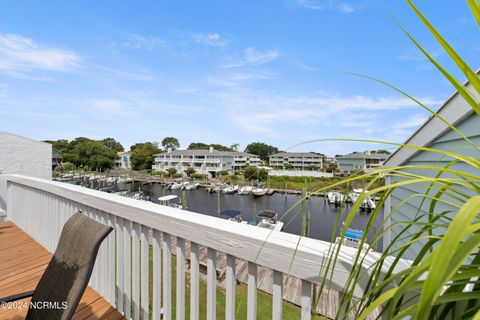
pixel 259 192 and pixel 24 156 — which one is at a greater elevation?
pixel 24 156

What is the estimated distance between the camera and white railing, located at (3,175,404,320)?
76 centimetres

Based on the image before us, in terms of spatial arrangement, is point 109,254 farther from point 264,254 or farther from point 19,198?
point 19,198

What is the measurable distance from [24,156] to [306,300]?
11.6m

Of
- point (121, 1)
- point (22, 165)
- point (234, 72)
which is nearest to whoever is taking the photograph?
point (121, 1)

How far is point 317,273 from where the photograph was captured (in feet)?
2.34

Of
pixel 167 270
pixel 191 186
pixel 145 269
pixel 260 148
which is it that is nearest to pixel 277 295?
pixel 167 270

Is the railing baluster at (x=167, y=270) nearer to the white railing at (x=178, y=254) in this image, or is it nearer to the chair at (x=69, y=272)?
the white railing at (x=178, y=254)

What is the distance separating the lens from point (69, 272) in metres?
1.21

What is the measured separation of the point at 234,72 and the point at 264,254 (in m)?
9.48

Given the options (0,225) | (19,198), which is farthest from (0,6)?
(0,225)

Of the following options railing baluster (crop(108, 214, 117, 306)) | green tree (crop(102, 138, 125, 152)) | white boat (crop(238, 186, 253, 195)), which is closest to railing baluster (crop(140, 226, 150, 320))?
railing baluster (crop(108, 214, 117, 306))

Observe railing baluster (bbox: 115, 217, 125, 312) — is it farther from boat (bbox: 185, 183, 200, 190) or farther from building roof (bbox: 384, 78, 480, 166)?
boat (bbox: 185, 183, 200, 190)

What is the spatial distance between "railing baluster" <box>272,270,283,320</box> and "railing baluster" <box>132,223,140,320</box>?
1.01 metres

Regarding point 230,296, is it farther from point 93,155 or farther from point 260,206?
point 93,155
